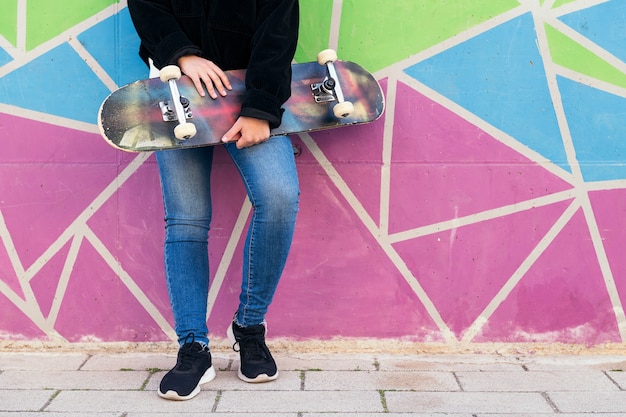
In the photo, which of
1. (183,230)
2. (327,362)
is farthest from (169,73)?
(327,362)

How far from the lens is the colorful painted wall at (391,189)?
291cm

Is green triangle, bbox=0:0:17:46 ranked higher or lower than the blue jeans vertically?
higher

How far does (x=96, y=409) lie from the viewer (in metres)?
2.41

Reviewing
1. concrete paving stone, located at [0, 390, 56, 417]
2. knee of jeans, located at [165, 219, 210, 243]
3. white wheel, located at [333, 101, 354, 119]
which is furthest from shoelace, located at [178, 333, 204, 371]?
white wheel, located at [333, 101, 354, 119]

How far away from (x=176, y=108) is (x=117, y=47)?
576mm

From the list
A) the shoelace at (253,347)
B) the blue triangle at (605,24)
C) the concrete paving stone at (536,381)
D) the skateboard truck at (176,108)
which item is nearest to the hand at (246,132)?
the skateboard truck at (176,108)

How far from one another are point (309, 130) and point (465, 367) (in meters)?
1.06

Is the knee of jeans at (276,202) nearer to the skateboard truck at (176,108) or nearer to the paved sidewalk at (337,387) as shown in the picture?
the skateboard truck at (176,108)

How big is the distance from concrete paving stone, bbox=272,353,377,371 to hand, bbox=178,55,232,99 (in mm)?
1030

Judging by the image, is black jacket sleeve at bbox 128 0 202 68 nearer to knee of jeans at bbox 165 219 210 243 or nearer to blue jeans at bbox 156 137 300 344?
blue jeans at bbox 156 137 300 344

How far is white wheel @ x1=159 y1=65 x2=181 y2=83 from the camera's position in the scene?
8.11ft

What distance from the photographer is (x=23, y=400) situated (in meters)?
2.49

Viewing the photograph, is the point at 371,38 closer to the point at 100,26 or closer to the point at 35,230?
the point at 100,26

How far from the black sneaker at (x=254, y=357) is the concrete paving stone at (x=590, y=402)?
0.96 metres
